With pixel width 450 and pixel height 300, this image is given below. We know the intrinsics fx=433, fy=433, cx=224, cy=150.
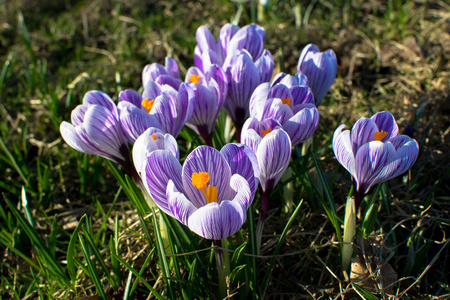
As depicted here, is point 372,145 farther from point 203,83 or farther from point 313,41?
point 313,41

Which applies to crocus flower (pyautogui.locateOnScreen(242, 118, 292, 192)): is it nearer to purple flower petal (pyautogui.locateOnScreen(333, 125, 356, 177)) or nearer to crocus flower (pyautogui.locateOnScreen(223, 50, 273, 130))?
purple flower petal (pyautogui.locateOnScreen(333, 125, 356, 177))

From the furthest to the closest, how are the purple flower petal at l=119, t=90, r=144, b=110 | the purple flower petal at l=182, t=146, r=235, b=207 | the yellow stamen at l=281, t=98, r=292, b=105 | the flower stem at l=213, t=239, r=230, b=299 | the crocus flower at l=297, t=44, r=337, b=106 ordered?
the crocus flower at l=297, t=44, r=337, b=106
the purple flower petal at l=119, t=90, r=144, b=110
the yellow stamen at l=281, t=98, r=292, b=105
the flower stem at l=213, t=239, r=230, b=299
the purple flower petal at l=182, t=146, r=235, b=207

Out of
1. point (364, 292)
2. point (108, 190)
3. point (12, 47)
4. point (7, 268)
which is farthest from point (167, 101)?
point (12, 47)

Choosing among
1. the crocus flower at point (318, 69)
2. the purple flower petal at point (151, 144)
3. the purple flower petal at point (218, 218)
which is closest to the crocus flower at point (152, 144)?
the purple flower petal at point (151, 144)

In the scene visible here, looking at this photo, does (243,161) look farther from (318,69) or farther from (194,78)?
(318,69)

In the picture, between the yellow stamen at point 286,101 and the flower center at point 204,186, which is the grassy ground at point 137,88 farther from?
the yellow stamen at point 286,101

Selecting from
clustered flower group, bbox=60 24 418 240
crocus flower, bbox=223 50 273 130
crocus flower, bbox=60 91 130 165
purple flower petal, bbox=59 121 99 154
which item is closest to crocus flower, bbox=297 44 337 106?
clustered flower group, bbox=60 24 418 240
